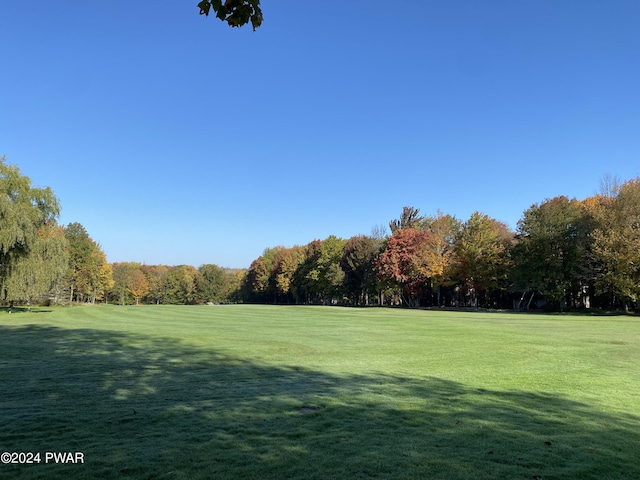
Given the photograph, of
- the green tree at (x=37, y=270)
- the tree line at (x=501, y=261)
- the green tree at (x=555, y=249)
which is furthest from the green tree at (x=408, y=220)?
the green tree at (x=37, y=270)

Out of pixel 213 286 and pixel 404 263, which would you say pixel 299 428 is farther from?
pixel 213 286

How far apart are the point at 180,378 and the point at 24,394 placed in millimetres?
2935

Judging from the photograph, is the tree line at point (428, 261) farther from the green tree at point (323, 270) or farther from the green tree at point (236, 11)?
the green tree at point (236, 11)

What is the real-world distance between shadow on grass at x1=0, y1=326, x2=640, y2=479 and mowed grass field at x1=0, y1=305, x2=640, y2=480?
0.03 metres

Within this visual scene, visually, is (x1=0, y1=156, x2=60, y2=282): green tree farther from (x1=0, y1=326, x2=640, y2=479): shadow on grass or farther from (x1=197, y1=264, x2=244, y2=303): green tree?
(x1=197, y1=264, x2=244, y2=303): green tree

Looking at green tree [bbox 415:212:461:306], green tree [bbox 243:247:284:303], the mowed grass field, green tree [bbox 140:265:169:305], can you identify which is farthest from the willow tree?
green tree [bbox 140:265:169:305]

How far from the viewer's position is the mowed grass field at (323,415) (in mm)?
4379

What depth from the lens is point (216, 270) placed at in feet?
389

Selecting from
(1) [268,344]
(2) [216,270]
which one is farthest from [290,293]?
(1) [268,344]

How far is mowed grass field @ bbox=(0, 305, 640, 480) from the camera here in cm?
438

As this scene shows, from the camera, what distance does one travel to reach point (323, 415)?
6410mm

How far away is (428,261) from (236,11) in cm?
6183

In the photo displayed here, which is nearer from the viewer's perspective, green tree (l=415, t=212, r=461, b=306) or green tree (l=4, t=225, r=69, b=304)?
green tree (l=4, t=225, r=69, b=304)

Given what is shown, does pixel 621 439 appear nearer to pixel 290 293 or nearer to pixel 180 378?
pixel 180 378
